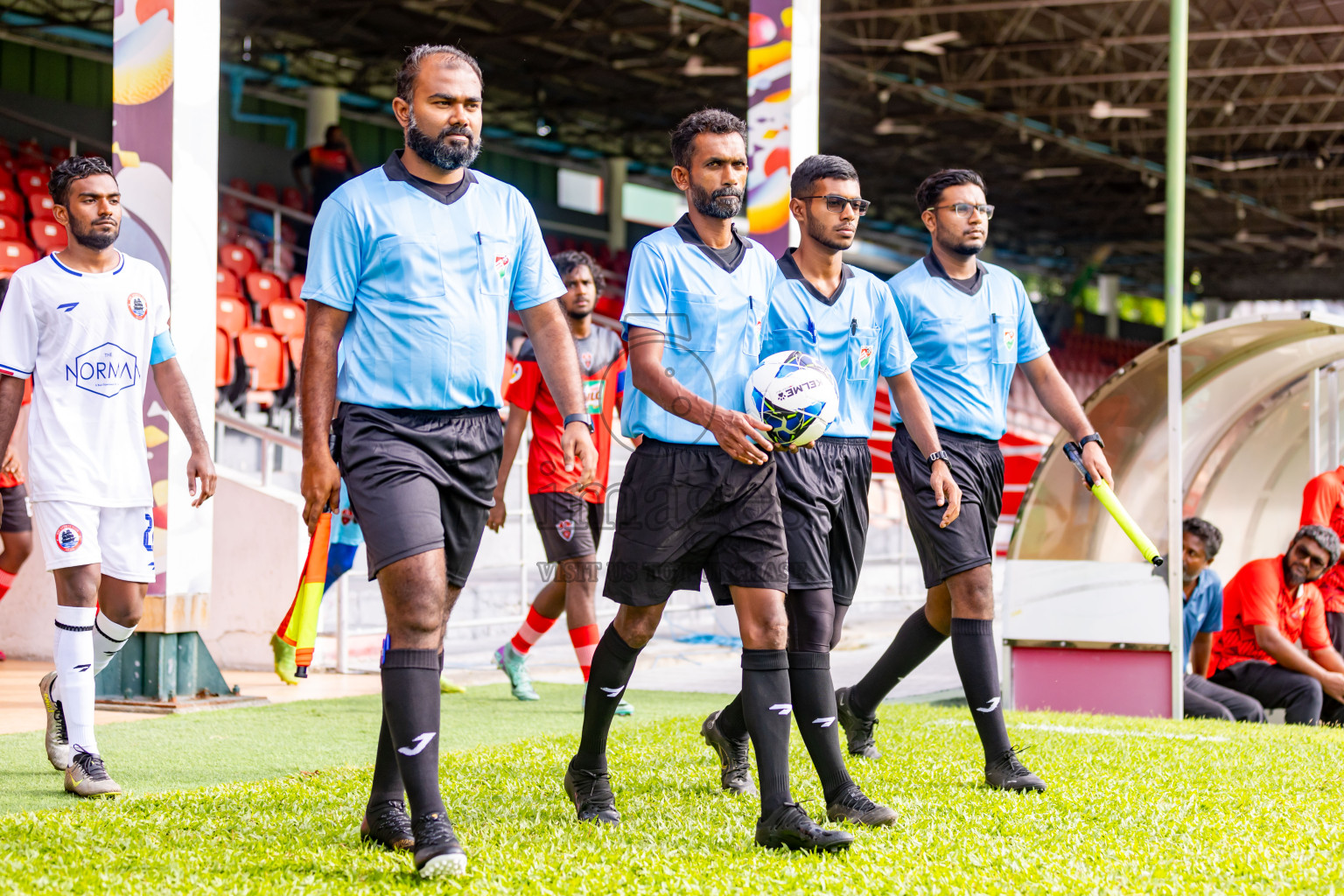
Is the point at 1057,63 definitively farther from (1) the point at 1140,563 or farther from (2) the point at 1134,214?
(1) the point at 1140,563

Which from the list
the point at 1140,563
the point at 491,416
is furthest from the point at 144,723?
the point at 1140,563

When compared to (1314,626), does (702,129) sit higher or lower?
higher

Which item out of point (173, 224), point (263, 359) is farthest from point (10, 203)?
point (173, 224)

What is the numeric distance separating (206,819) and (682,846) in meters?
1.38

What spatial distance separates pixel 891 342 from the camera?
4848 millimetres

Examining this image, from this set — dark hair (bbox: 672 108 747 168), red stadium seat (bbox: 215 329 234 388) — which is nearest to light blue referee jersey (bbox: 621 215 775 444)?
dark hair (bbox: 672 108 747 168)

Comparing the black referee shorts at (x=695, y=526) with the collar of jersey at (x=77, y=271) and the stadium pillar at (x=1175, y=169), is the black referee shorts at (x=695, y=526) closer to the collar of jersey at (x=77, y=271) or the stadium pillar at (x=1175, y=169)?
the collar of jersey at (x=77, y=271)

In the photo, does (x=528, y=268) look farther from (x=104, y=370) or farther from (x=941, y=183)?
(x=941, y=183)

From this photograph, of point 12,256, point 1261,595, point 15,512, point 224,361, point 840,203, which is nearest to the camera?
point 840,203

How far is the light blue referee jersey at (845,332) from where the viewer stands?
4602mm

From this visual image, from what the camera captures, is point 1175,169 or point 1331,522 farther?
point 1175,169

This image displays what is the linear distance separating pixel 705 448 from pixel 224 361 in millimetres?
10323

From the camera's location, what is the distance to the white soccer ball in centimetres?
395

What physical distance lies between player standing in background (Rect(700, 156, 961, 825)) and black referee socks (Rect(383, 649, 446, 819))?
119 cm
